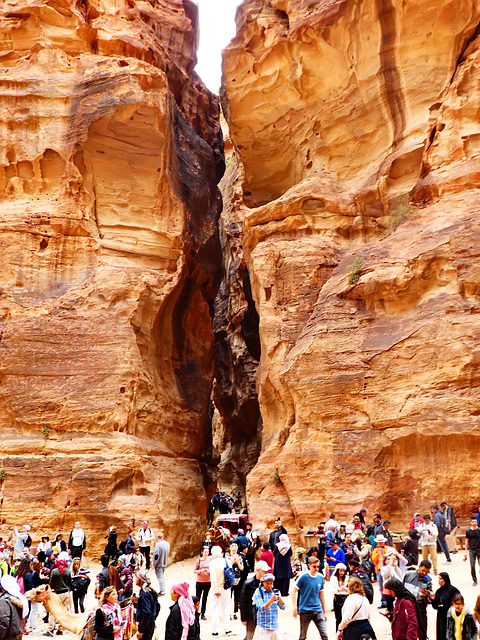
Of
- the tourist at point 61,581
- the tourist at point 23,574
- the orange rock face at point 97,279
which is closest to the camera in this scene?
the tourist at point 61,581

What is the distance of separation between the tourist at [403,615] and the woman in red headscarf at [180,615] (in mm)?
2643

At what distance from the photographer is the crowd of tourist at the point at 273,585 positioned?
8.06 m

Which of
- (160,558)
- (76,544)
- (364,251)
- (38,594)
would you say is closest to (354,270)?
(364,251)

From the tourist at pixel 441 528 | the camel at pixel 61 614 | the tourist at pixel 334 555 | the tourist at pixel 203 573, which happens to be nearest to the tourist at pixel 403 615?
the tourist at pixel 203 573

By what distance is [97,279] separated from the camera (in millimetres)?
25906

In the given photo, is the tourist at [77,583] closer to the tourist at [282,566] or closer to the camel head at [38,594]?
the camel head at [38,594]

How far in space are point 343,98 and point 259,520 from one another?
660 inches

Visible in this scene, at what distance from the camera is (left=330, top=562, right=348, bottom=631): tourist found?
10047mm

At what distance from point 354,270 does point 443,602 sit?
1432cm

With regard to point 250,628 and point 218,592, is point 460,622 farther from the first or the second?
point 218,592

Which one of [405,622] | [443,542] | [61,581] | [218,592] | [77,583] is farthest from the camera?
[443,542]

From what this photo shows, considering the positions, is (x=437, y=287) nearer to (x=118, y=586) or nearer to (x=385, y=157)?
(x=385, y=157)

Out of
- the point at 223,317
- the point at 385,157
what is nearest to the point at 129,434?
the point at 385,157

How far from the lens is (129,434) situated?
24375mm
